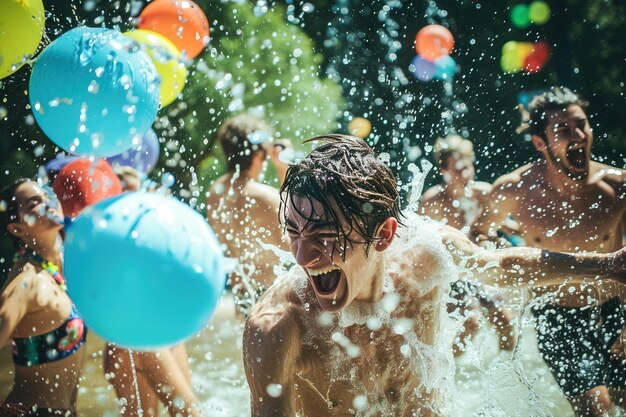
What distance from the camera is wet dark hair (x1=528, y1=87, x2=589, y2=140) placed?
441cm

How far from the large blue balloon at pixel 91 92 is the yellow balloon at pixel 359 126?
26.1 ft

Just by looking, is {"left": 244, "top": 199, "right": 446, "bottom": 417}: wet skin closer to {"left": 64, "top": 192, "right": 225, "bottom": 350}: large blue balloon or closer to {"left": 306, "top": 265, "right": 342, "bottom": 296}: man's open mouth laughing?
{"left": 306, "top": 265, "right": 342, "bottom": 296}: man's open mouth laughing

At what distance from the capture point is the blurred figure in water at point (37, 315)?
10.6 ft

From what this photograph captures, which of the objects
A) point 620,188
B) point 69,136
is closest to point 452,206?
point 620,188

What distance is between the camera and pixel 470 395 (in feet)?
15.4

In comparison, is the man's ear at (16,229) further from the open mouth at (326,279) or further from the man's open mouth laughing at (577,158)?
the man's open mouth laughing at (577,158)

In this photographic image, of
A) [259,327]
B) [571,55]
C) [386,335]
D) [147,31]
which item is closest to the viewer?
[259,327]

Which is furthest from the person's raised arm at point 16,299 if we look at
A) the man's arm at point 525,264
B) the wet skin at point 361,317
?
the man's arm at point 525,264

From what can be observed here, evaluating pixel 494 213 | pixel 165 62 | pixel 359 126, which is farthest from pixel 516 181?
pixel 359 126

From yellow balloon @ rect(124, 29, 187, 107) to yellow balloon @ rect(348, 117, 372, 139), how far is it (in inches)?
270

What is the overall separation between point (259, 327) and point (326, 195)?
50cm

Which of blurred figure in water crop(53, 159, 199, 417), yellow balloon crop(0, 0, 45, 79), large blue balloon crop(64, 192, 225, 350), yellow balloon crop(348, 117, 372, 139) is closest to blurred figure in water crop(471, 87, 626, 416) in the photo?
blurred figure in water crop(53, 159, 199, 417)

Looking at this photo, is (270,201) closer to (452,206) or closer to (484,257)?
(452,206)

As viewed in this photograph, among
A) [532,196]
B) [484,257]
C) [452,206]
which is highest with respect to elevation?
[484,257]
